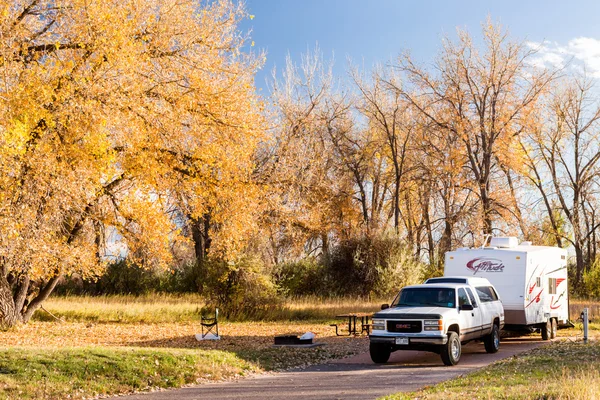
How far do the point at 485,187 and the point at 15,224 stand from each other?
30347mm

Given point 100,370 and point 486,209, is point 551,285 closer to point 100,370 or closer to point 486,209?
point 100,370

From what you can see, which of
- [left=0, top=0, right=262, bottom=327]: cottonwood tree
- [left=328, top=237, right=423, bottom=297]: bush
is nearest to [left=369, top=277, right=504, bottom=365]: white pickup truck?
[left=0, top=0, right=262, bottom=327]: cottonwood tree

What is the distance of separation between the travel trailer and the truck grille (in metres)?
6.58

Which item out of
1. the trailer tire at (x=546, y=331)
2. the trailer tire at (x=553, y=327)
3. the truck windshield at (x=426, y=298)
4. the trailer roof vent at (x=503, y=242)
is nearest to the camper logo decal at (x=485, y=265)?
the trailer roof vent at (x=503, y=242)

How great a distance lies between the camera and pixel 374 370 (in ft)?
52.2

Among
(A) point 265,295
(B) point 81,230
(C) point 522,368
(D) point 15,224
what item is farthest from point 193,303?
(C) point 522,368

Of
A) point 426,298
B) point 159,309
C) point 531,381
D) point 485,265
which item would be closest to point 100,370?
point 531,381

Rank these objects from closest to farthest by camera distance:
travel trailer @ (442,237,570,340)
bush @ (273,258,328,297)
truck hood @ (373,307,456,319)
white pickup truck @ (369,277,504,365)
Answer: white pickup truck @ (369,277,504,365) → truck hood @ (373,307,456,319) → travel trailer @ (442,237,570,340) → bush @ (273,258,328,297)

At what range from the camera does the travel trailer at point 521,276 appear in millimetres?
22500

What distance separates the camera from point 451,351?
55.0 feet

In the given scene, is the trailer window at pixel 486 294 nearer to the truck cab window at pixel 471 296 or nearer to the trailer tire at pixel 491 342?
the truck cab window at pixel 471 296

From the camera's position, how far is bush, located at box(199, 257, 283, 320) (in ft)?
103

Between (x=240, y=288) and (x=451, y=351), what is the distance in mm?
16174

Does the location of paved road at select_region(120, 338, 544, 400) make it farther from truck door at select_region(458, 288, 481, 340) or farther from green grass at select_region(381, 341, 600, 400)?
green grass at select_region(381, 341, 600, 400)
